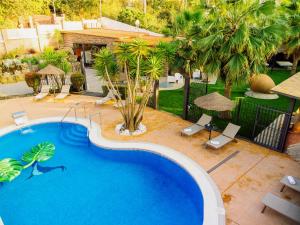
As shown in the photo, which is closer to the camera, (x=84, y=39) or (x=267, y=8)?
(x=267, y=8)

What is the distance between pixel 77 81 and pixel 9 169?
34.3 ft

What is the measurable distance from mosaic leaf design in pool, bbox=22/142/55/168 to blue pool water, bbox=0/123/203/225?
0.32 metres

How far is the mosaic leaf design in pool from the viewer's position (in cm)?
1202

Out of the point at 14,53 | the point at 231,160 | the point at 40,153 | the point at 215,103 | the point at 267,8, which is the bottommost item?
the point at 40,153

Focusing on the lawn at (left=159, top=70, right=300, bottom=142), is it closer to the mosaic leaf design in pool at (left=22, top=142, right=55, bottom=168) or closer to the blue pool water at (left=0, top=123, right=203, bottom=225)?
the blue pool water at (left=0, top=123, right=203, bottom=225)

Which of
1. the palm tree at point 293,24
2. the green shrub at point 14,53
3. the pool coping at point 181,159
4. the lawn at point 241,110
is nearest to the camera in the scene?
the pool coping at point 181,159

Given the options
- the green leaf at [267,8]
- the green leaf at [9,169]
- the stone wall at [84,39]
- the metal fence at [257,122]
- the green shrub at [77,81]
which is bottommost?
the green leaf at [9,169]

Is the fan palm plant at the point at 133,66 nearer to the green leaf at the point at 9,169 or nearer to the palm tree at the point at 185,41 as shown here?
the palm tree at the point at 185,41

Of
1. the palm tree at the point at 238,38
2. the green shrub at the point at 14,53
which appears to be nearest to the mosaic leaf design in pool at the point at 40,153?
the palm tree at the point at 238,38

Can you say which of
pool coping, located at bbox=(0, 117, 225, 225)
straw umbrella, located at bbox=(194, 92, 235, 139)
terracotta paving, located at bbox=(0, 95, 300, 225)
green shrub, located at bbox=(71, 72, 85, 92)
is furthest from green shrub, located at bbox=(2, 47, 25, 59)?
straw umbrella, located at bbox=(194, 92, 235, 139)

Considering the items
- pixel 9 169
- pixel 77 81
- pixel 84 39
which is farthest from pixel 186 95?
pixel 84 39

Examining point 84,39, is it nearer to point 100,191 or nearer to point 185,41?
point 185,41

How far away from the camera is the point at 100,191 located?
10164 millimetres

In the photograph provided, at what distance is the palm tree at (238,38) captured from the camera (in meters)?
11.8
